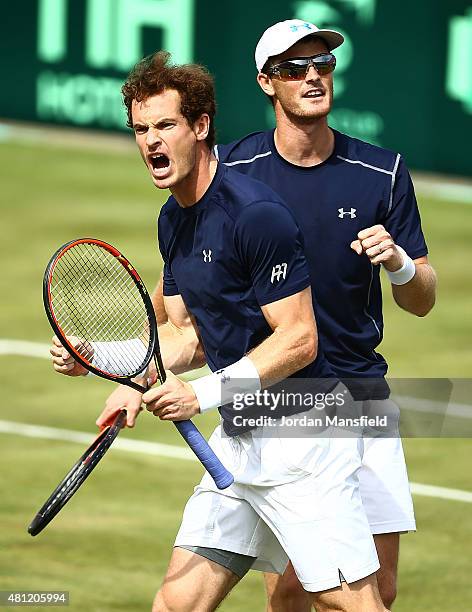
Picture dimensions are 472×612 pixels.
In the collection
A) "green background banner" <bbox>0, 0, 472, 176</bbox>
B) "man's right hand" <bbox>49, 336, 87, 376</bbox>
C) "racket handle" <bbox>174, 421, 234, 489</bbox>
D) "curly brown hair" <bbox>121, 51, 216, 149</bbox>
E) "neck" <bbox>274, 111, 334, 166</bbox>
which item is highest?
"curly brown hair" <bbox>121, 51, 216, 149</bbox>

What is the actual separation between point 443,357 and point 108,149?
30.7ft

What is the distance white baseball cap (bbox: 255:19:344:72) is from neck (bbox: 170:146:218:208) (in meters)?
0.82

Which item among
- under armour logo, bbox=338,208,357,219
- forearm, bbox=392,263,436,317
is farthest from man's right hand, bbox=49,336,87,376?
forearm, bbox=392,263,436,317

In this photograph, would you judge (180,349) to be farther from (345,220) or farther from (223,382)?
(345,220)

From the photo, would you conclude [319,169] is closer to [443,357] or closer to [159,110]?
[159,110]

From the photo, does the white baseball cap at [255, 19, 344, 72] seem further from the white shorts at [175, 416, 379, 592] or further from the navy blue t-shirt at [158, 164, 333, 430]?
the white shorts at [175, 416, 379, 592]

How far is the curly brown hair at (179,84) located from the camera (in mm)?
5836

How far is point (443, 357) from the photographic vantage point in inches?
492

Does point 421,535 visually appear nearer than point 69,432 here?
Yes

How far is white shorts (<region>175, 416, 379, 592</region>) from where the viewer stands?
5.87m

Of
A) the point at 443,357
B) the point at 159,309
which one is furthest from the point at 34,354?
the point at 159,309

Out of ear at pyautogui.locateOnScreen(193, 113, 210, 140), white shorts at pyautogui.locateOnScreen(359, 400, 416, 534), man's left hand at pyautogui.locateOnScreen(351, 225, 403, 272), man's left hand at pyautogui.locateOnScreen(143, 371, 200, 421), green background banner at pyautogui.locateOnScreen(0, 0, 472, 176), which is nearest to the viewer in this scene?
man's left hand at pyautogui.locateOnScreen(143, 371, 200, 421)


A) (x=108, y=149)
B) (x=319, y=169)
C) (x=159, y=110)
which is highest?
(x=159, y=110)

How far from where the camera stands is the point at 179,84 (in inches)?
230
